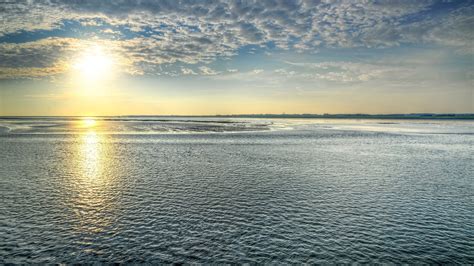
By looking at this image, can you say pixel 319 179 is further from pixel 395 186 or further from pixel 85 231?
pixel 85 231

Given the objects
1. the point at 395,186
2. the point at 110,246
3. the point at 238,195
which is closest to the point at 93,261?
the point at 110,246

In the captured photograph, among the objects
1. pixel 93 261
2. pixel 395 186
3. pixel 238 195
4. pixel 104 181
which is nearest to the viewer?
pixel 93 261

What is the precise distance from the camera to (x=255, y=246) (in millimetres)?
13586

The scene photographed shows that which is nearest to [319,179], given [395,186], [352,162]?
[395,186]

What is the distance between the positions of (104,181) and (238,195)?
13.6 metres

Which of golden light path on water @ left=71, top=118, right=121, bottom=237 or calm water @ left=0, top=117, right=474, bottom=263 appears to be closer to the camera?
calm water @ left=0, top=117, right=474, bottom=263

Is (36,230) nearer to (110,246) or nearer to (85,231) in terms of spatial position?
(85,231)

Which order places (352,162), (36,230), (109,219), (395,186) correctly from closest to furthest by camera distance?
1. (36,230)
2. (109,219)
3. (395,186)
4. (352,162)

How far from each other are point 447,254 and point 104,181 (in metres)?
26.2

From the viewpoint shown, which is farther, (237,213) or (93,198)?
(93,198)

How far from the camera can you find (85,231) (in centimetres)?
1523

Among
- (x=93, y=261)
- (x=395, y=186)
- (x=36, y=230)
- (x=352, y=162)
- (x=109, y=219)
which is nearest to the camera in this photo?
(x=93, y=261)

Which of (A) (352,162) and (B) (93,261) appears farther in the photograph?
(A) (352,162)

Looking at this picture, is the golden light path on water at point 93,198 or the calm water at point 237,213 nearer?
the calm water at point 237,213
